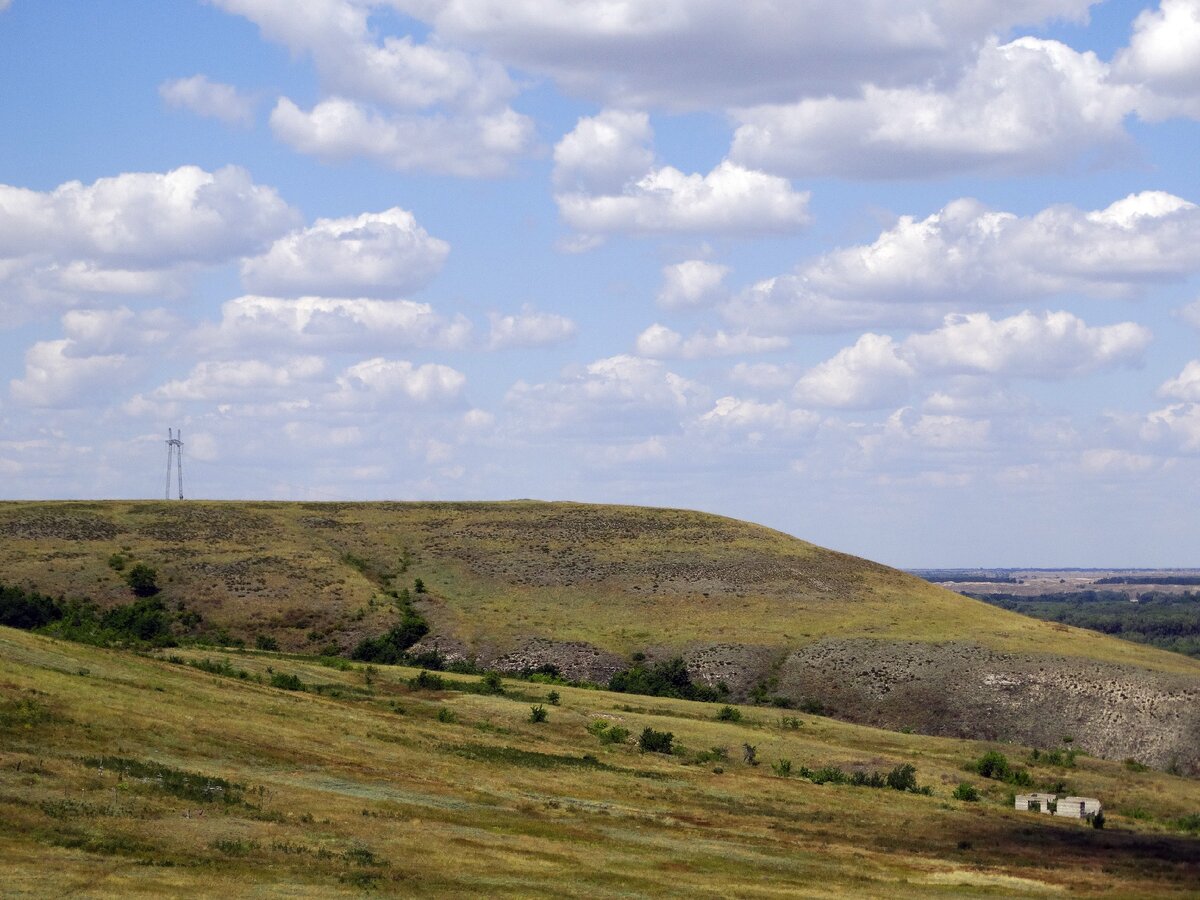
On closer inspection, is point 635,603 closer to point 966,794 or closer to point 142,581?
point 142,581

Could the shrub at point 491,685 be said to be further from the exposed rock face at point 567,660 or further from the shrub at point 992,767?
the shrub at point 992,767

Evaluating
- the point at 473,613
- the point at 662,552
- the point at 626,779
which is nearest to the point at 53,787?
the point at 626,779

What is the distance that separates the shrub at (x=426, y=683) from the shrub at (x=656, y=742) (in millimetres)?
19859

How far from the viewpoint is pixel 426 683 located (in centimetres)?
10075

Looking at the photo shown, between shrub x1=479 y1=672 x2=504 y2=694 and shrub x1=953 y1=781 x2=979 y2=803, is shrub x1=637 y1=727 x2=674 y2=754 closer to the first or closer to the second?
shrub x1=953 y1=781 x2=979 y2=803

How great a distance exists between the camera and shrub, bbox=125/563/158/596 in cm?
13688

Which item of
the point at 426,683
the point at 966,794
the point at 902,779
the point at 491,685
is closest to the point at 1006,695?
the point at 902,779

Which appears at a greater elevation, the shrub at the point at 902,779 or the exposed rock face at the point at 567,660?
the exposed rock face at the point at 567,660

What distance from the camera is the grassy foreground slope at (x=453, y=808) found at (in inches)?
1734

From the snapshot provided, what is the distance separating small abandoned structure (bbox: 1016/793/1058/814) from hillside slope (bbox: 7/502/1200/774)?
31966mm

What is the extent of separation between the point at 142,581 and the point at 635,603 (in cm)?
4951

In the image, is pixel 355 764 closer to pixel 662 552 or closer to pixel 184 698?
pixel 184 698

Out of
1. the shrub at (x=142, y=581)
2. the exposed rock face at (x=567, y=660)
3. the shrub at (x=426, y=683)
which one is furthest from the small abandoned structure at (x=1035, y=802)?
the shrub at (x=142, y=581)

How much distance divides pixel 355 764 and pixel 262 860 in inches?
835
